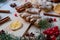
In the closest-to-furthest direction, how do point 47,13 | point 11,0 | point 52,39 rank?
point 52,39
point 47,13
point 11,0

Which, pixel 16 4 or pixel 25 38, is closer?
pixel 25 38

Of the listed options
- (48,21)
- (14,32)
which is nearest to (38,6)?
(48,21)

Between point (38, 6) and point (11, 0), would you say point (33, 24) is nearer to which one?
point (38, 6)

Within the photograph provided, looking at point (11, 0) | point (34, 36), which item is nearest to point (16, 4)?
point (11, 0)

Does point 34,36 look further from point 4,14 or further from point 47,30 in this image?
point 4,14

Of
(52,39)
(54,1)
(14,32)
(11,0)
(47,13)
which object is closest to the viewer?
(52,39)

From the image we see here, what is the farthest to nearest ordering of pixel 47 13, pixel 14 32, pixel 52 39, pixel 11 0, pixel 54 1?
pixel 11 0
pixel 54 1
pixel 47 13
pixel 14 32
pixel 52 39

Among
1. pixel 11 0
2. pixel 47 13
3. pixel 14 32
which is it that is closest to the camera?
pixel 14 32

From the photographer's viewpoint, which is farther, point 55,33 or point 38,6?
point 38,6

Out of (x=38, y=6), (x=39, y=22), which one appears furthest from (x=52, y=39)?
(x=38, y=6)
